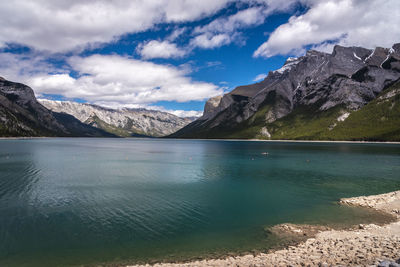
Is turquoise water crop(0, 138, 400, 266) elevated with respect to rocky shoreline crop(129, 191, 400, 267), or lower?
lower

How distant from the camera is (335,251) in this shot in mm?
24484

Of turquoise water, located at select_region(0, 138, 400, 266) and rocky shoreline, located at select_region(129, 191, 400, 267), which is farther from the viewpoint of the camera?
turquoise water, located at select_region(0, 138, 400, 266)

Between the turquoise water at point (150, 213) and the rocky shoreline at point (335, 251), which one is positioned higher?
the rocky shoreline at point (335, 251)

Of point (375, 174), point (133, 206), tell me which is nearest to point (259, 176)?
point (375, 174)

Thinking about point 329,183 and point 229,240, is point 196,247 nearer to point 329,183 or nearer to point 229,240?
point 229,240

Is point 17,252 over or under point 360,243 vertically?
under

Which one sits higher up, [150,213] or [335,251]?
[335,251]

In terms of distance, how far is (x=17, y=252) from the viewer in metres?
26.2

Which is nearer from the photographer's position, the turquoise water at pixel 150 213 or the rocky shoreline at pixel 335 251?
the rocky shoreline at pixel 335 251

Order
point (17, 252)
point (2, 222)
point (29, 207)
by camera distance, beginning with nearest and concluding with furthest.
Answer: point (17, 252) < point (2, 222) < point (29, 207)

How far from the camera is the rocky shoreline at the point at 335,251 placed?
2216 cm

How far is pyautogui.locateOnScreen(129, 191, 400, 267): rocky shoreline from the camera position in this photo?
22156 millimetres

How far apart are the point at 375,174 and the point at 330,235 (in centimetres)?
6643

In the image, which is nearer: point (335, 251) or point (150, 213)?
point (335, 251)
